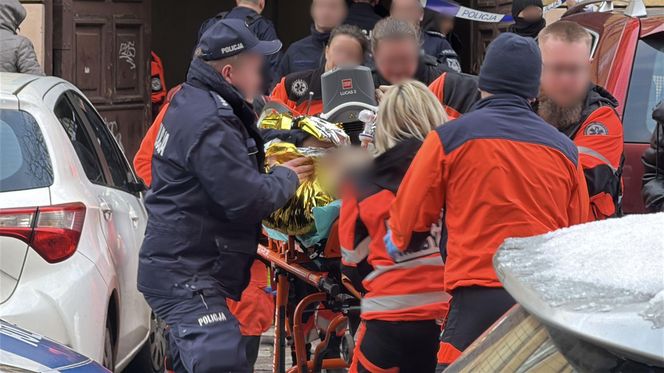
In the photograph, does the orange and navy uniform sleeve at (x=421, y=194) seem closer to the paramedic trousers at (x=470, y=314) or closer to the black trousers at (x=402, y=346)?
the paramedic trousers at (x=470, y=314)

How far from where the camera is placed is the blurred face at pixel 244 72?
4.68 meters

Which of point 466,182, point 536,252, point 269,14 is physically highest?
point 536,252

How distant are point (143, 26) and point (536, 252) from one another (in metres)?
9.77

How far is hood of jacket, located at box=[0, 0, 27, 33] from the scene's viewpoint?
855 cm

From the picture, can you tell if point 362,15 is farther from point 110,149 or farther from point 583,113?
point 583,113

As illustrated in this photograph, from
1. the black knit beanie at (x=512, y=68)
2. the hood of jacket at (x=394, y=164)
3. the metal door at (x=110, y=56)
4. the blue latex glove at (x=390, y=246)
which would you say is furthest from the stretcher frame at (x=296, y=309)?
the metal door at (x=110, y=56)

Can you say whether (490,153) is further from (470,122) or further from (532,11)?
(532,11)

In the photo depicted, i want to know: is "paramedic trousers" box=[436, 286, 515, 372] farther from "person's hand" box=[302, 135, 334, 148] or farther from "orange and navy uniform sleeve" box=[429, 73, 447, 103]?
"orange and navy uniform sleeve" box=[429, 73, 447, 103]

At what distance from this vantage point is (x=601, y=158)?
4.80 m

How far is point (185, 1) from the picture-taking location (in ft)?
54.1

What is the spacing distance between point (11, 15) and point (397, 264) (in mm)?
5311

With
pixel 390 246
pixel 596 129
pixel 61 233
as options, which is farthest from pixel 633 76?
pixel 61 233

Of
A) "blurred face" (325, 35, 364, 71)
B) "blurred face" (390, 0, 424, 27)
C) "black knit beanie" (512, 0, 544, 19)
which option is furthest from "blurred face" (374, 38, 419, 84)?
"black knit beanie" (512, 0, 544, 19)

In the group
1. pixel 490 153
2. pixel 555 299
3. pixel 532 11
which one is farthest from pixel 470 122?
pixel 532 11
